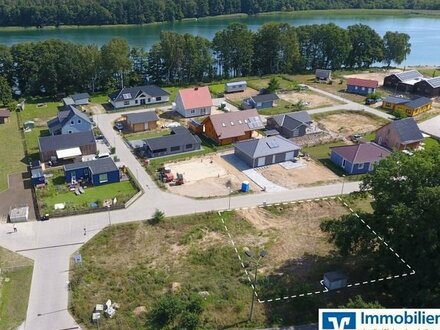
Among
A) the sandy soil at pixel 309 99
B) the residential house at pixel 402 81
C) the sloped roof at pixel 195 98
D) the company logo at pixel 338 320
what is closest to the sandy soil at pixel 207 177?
the sloped roof at pixel 195 98

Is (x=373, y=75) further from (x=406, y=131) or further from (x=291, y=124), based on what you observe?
(x=291, y=124)

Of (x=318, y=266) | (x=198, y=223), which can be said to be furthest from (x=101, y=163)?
(x=318, y=266)

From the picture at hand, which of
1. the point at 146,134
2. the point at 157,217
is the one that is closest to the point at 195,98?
the point at 146,134

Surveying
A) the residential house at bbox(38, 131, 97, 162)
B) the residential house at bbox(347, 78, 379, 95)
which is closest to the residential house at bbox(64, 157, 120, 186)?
the residential house at bbox(38, 131, 97, 162)

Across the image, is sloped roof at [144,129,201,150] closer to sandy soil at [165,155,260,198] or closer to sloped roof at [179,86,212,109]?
sandy soil at [165,155,260,198]

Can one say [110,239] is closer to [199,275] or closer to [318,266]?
[199,275]

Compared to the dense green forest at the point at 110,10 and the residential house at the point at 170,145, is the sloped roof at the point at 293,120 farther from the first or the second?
the dense green forest at the point at 110,10
